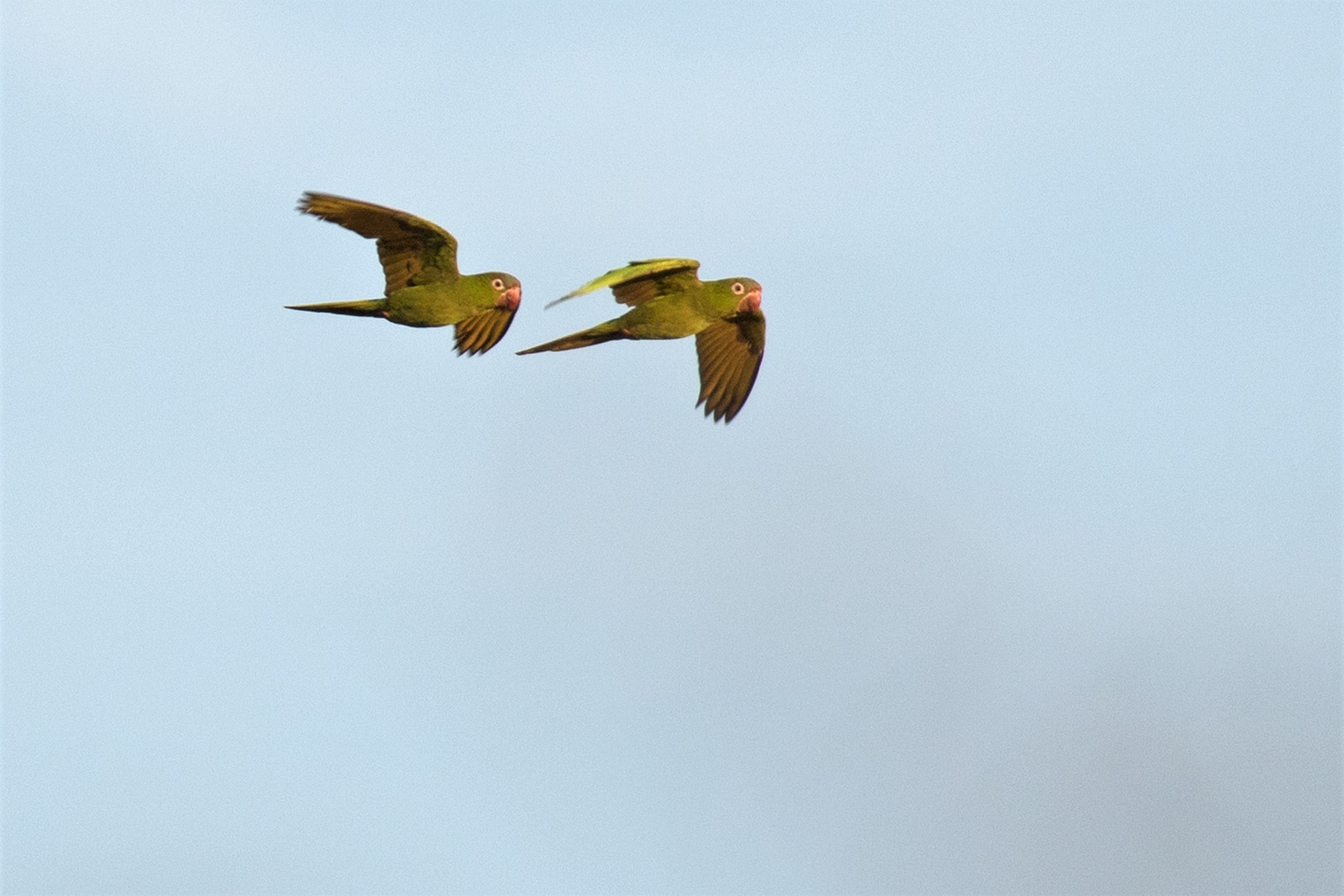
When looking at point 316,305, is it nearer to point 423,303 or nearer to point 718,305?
point 423,303

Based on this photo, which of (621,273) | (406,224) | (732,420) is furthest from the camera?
(732,420)

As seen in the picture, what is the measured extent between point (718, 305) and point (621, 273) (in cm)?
243

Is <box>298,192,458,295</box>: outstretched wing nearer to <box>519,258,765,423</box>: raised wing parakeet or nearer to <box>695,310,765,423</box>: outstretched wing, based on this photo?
<box>519,258,765,423</box>: raised wing parakeet

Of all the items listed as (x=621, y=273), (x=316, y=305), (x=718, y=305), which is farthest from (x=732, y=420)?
(x=316, y=305)

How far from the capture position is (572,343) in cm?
2645

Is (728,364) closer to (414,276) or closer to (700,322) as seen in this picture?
(700,322)

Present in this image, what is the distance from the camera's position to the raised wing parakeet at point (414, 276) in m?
27.1

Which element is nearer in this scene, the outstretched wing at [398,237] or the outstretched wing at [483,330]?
the outstretched wing at [398,237]

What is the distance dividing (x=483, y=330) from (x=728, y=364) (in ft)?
12.6

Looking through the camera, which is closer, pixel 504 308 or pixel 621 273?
pixel 621 273

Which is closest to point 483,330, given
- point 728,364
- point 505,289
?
point 505,289

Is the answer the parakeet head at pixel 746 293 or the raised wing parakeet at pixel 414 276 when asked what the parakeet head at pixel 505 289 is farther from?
the parakeet head at pixel 746 293

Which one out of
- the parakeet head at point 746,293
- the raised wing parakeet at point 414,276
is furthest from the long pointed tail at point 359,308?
the parakeet head at point 746,293

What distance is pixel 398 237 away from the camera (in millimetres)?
27469
